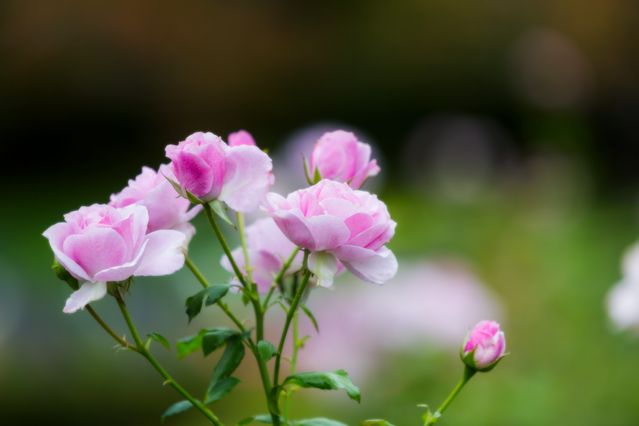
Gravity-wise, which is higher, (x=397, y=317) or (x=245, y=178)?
(x=397, y=317)

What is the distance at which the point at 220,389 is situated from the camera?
0.62 metres

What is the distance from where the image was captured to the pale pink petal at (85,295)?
566mm

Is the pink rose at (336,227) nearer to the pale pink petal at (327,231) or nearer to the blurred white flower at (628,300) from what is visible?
the pale pink petal at (327,231)

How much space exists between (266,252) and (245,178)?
0.28 feet

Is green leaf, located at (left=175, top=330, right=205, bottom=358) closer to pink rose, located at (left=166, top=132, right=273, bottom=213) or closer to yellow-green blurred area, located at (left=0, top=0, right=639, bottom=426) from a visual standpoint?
pink rose, located at (left=166, top=132, right=273, bottom=213)

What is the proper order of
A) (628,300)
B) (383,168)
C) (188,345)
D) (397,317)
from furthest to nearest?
1. (383,168)
2. (397,317)
3. (628,300)
4. (188,345)

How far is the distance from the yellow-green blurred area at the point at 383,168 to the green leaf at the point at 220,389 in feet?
3.74

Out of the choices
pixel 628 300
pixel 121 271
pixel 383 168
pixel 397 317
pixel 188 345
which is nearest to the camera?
pixel 121 271

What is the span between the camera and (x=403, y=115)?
21.8ft

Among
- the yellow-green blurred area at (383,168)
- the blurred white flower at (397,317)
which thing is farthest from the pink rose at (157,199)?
the blurred white flower at (397,317)

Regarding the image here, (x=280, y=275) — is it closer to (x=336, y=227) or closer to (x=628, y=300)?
(x=336, y=227)

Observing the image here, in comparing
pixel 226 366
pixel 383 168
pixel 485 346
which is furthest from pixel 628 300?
pixel 383 168

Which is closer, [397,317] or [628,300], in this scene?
[628,300]

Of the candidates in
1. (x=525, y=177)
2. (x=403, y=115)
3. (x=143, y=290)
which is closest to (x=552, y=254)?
(x=525, y=177)
